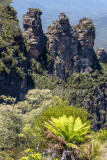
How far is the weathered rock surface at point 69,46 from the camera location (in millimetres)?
46438

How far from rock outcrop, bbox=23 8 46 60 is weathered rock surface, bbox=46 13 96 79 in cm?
360

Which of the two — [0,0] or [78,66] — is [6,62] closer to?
[0,0]

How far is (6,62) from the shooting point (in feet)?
89.5

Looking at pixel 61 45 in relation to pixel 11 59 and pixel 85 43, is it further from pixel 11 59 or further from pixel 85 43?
pixel 11 59

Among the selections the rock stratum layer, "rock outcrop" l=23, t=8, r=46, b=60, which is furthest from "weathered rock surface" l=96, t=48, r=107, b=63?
"rock outcrop" l=23, t=8, r=46, b=60

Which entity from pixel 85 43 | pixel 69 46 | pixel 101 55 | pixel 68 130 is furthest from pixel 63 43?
pixel 68 130

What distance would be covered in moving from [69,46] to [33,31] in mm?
9431

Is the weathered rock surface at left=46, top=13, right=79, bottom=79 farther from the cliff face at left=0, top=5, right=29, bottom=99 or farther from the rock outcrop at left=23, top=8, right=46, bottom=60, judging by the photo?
the cliff face at left=0, top=5, right=29, bottom=99

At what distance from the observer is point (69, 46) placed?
48.1m

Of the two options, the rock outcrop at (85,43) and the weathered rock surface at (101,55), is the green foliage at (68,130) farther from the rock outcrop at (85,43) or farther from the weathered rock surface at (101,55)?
the weathered rock surface at (101,55)

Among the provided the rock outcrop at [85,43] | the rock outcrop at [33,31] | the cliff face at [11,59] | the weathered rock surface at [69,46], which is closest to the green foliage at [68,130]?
the cliff face at [11,59]

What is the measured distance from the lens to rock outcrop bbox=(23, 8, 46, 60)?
43.1 metres

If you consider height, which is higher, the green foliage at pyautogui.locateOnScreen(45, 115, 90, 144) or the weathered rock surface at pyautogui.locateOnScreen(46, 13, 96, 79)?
the weathered rock surface at pyautogui.locateOnScreen(46, 13, 96, 79)

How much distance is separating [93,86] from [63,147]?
3904 cm
